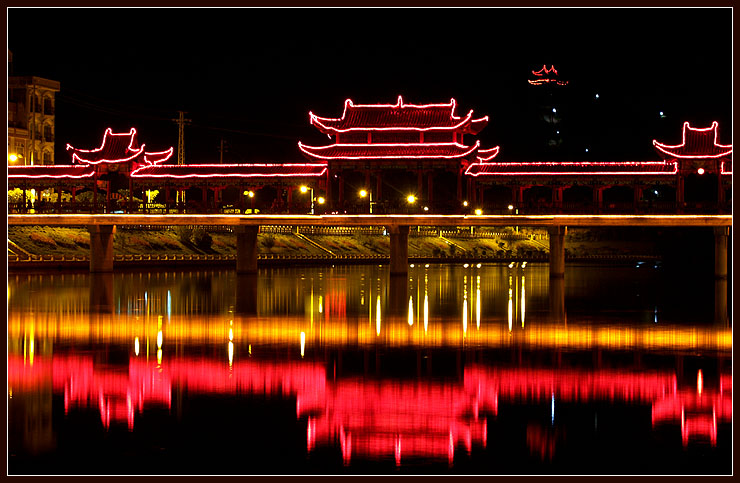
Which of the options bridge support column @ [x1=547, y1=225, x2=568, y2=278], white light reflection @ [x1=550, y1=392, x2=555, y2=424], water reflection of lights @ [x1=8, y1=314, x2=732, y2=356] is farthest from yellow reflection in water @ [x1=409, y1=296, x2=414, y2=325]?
bridge support column @ [x1=547, y1=225, x2=568, y2=278]

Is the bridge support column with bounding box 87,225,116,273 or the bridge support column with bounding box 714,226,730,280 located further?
the bridge support column with bounding box 87,225,116,273

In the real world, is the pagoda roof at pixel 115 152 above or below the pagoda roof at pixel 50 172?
above

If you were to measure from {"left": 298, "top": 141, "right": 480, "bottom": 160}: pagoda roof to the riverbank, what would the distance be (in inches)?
747

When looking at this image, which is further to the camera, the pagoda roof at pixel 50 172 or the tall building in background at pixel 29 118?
the tall building in background at pixel 29 118

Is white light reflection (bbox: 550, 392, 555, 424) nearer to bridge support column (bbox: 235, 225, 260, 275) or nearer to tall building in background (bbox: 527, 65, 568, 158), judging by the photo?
bridge support column (bbox: 235, 225, 260, 275)

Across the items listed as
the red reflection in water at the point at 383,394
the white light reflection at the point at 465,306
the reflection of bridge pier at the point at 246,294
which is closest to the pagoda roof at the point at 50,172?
the reflection of bridge pier at the point at 246,294

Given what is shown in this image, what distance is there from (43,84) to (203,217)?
153 ft

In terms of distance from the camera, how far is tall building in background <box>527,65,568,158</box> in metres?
145

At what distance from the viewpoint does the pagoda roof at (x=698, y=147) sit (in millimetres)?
64875

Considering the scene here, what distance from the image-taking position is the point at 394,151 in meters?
66.6

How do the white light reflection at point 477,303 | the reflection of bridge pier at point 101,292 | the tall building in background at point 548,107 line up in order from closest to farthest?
the white light reflection at point 477,303 → the reflection of bridge pier at point 101,292 → the tall building in background at point 548,107

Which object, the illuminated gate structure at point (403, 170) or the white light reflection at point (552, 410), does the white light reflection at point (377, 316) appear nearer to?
the white light reflection at point (552, 410)

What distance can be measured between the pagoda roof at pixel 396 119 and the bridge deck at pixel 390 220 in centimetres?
575

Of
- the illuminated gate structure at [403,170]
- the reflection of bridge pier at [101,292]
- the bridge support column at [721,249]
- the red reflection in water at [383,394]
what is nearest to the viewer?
the red reflection in water at [383,394]
